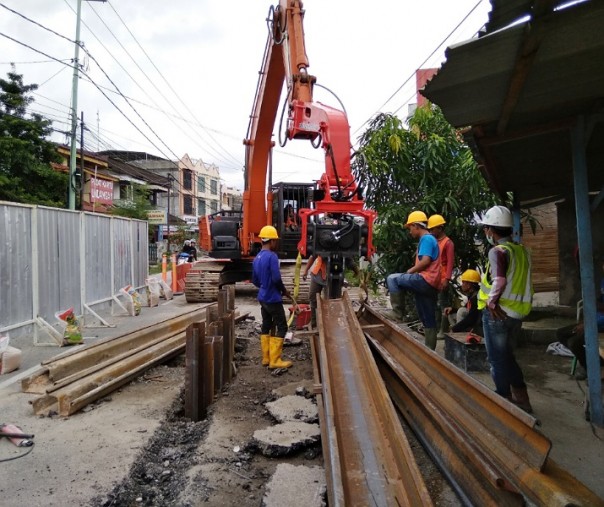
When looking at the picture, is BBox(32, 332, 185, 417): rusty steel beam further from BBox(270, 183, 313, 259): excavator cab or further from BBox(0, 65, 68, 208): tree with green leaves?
BBox(0, 65, 68, 208): tree with green leaves

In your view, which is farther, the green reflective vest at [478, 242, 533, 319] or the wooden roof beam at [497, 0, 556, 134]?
the green reflective vest at [478, 242, 533, 319]

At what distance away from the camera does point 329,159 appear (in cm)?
670

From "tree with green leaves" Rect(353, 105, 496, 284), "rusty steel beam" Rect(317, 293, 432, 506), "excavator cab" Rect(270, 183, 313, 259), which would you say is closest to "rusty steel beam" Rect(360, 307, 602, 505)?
"rusty steel beam" Rect(317, 293, 432, 506)

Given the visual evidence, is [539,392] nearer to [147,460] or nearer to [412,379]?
[412,379]

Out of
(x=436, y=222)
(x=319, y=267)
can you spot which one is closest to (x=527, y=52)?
(x=436, y=222)

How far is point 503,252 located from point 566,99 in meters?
1.26

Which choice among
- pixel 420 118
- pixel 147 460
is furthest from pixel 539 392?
pixel 420 118

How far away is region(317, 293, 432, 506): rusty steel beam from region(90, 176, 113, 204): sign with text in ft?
73.7

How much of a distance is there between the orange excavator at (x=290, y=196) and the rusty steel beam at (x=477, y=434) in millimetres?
2119

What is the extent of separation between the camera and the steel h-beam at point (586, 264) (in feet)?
12.7

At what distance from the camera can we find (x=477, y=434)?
3070 mm

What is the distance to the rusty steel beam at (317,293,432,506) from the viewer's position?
2619 millimetres

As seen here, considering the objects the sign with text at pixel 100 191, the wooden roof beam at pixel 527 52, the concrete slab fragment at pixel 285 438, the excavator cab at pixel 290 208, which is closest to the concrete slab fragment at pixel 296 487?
the concrete slab fragment at pixel 285 438

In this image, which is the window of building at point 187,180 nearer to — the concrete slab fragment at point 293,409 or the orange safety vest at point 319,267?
the orange safety vest at point 319,267
